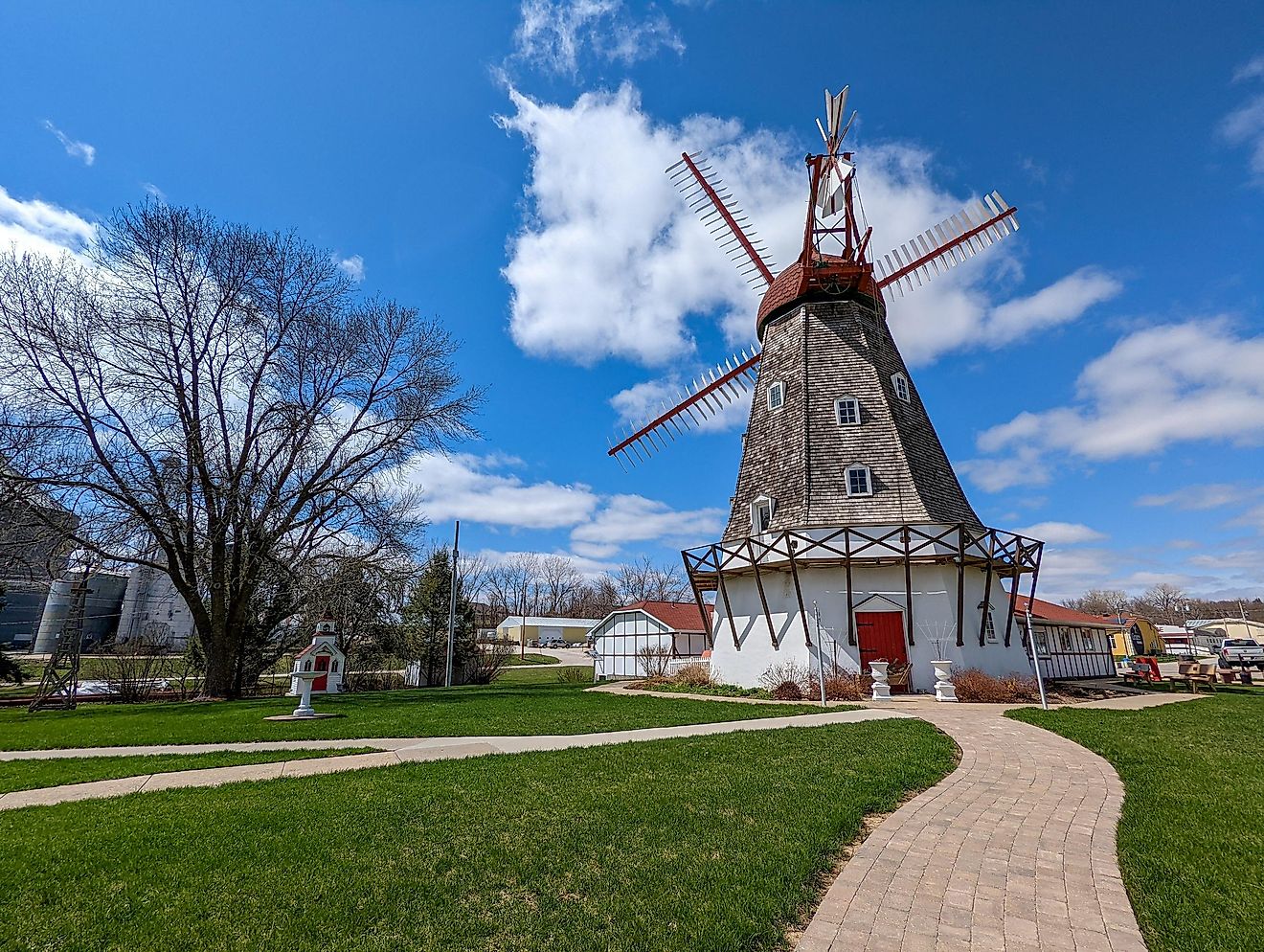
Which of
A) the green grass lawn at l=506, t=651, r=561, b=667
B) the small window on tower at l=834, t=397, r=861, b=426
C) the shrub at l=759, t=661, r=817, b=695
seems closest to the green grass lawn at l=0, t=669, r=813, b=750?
the shrub at l=759, t=661, r=817, b=695

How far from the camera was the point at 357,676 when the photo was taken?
2580 cm

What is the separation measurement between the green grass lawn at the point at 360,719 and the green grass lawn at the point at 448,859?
3786 millimetres

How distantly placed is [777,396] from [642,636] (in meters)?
23.1

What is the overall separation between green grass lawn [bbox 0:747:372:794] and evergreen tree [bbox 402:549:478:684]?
66.5ft

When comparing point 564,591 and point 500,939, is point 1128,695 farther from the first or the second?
point 564,591

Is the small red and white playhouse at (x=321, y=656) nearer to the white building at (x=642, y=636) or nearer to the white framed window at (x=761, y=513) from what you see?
the white framed window at (x=761, y=513)

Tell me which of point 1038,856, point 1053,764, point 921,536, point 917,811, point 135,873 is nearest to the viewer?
point 135,873

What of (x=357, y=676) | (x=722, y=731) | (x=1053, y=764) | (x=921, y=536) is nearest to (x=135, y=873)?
(x=722, y=731)

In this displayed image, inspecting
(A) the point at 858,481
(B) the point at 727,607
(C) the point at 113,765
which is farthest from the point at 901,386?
(C) the point at 113,765

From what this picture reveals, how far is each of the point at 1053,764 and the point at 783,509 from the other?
11.3 meters

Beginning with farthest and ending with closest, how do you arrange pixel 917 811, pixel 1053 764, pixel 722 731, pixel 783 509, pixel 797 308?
1. pixel 797 308
2. pixel 783 509
3. pixel 722 731
4. pixel 1053 764
5. pixel 917 811

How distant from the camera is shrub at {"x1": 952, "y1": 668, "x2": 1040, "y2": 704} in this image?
14.0 metres

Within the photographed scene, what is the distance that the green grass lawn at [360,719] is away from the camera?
9500 millimetres

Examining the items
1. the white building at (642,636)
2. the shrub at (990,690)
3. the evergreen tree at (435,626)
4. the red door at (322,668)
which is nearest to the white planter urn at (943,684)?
the shrub at (990,690)
